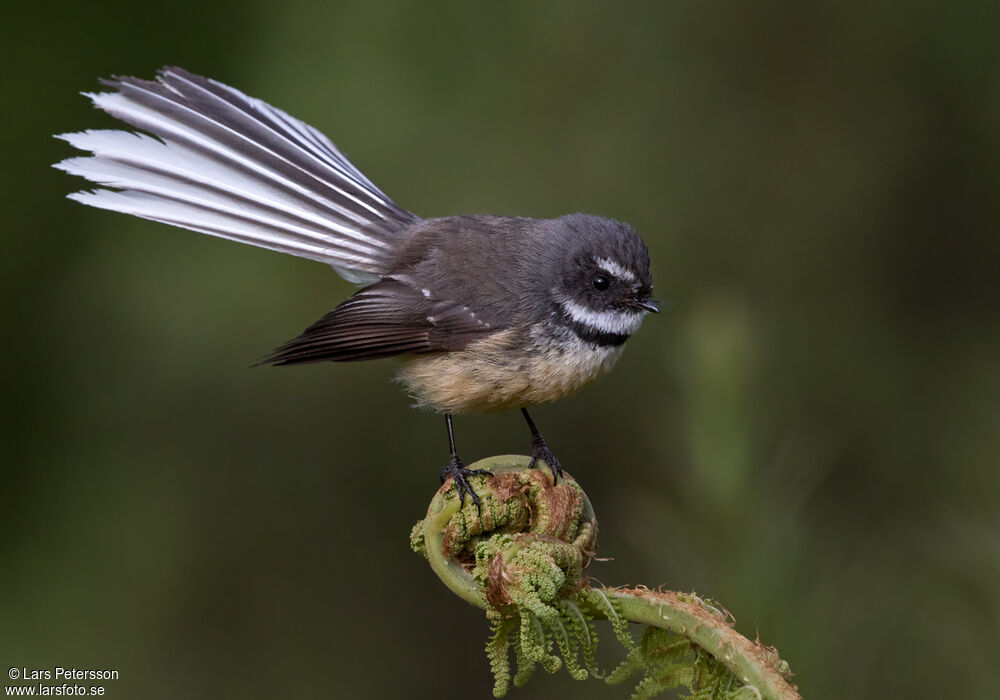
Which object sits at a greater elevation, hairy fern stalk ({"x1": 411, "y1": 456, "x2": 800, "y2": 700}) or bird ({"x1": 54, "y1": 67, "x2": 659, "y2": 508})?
bird ({"x1": 54, "y1": 67, "x2": 659, "y2": 508})

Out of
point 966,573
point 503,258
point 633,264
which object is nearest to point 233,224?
point 503,258

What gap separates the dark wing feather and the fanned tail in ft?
0.60

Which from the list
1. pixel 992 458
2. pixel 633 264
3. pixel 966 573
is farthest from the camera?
pixel 633 264

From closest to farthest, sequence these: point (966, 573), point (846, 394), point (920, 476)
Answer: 1. point (966, 573)
2. point (920, 476)
3. point (846, 394)

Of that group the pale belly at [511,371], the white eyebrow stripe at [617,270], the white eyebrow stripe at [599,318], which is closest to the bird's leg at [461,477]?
the pale belly at [511,371]

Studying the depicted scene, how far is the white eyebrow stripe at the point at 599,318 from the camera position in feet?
11.8

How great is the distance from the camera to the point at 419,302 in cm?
369

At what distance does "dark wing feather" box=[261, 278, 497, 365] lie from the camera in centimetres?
347

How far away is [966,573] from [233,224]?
2.19m

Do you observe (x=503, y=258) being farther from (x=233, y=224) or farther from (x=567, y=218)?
(x=233, y=224)

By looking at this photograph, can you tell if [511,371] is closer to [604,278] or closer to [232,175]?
[604,278]

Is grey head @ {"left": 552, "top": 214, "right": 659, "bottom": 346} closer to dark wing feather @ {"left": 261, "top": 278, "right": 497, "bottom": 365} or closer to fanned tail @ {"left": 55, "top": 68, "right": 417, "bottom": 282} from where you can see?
dark wing feather @ {"left": 261, "top": 278, "right": 497, "bottom": 365}

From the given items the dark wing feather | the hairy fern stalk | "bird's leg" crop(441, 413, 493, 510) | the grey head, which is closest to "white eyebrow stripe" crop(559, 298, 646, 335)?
the grey head

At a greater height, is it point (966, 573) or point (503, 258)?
point (503, 258)
